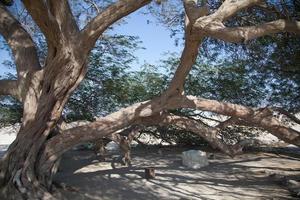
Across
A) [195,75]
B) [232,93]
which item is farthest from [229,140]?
[195,75]

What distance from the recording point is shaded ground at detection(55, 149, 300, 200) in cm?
816

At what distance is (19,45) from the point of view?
797 cm

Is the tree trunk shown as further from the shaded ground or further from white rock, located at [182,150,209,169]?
white rock, located at [182,150,209,169]

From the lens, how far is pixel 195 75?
14.3 metres

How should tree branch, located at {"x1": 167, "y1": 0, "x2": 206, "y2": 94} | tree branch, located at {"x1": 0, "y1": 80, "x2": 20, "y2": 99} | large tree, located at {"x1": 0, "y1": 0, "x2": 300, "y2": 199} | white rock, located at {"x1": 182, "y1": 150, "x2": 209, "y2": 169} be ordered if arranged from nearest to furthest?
tree branch, located at {"x1": 167, "y1": 0, "x2": 206, "y2": 94} < large tree, located at {"x1": 0, "y1": 0, "x2": 300, "y2": 199} < tree branch, located at {"x1": 0, "y1": 80, "x2": 20, "y2": 99} < white rock, located at {"x1": 182, "y1": 150, "x2": 209, "y2": 169}

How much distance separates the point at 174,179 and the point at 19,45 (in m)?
4.70

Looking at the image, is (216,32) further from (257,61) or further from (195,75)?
(195,75)

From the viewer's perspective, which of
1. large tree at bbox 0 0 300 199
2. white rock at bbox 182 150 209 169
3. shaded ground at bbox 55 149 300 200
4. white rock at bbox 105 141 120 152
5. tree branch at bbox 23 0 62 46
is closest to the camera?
tree branch at bbox 23 0 62 46

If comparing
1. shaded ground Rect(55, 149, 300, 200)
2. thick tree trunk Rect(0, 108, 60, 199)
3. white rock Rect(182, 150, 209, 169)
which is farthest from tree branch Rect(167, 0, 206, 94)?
white rock Rect(182, 150, 209, 169)

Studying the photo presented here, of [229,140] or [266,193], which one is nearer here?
[266,193]

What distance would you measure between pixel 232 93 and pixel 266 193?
227 inches

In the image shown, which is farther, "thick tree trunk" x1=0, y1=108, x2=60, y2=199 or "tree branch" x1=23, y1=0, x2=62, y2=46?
"thick tree trunk" x1=0, y1=108, x2=60, y2=199

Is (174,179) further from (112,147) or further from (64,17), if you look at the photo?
(112,147)

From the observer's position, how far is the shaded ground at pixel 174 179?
8.16 meters
